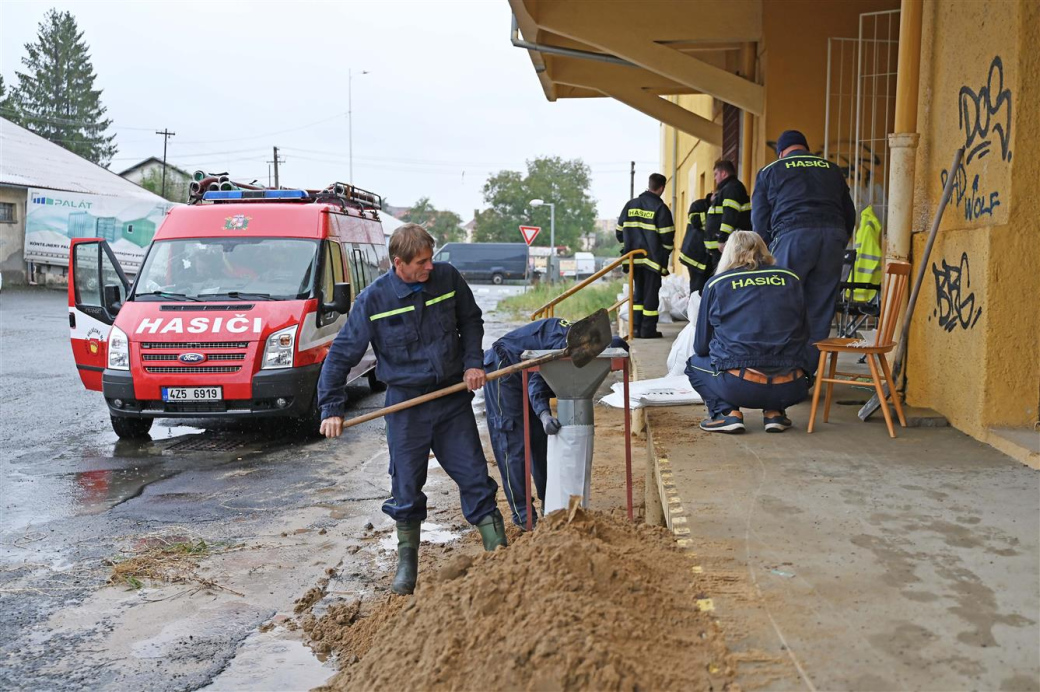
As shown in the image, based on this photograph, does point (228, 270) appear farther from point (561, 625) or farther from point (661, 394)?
point (561, 625)

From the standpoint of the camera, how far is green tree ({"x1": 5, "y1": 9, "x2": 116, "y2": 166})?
2623 inches

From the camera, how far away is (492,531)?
16.0ft

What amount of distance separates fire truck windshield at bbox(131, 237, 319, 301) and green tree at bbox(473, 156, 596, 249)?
72.3m

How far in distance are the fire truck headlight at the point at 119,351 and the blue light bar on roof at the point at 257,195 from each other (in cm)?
234

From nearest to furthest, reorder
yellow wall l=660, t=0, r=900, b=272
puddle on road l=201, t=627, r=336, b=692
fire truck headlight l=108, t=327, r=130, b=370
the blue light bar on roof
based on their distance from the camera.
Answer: puddle on road l=201, t=627, r=336, b=692 < fire truck headlight l=108, t=327, r=130, b=370 < yellow wall l=660, t=0, r=900, b=272 < the blue light bar on roof

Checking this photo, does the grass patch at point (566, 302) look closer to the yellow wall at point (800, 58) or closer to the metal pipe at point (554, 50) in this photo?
the metal pipe at point (554, 50)

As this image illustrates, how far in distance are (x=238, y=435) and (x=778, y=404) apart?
558 centimetres

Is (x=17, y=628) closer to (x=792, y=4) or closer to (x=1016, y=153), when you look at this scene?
(x=1016, y=153)

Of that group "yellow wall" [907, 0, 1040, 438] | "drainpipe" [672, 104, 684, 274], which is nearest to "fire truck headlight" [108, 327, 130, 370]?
"yellow wall" [907, 0, 1040, 438]

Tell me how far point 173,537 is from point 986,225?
507 centimetres

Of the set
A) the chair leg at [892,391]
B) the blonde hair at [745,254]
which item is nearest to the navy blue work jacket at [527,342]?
the blonde hair at [745,254]

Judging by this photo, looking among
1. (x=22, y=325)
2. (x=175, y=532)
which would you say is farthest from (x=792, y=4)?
(x=22, y=325)

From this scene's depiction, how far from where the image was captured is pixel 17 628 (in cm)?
448

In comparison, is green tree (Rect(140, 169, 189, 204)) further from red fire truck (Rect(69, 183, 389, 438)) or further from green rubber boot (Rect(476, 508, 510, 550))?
green rubber boot (Rect(476, 508, 510, 550))
